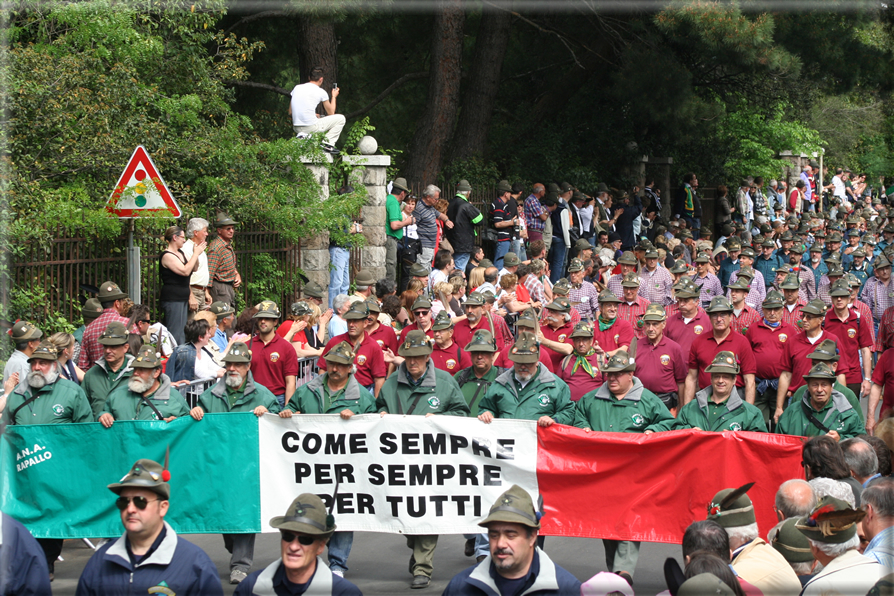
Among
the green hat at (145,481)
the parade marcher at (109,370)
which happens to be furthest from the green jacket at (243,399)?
the green hat at (145,481)

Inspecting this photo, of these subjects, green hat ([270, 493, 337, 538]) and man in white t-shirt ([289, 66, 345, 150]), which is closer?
green hat ([270, 493, 337, 538])

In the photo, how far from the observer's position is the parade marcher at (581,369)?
399 inches

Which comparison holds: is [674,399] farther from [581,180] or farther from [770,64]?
[581,180]

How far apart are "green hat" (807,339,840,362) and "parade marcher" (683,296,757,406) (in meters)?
0.77

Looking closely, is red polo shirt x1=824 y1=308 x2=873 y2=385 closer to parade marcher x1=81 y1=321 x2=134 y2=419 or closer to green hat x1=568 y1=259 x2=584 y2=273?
green hat x1=568 y1=259 x2=584 y2=273

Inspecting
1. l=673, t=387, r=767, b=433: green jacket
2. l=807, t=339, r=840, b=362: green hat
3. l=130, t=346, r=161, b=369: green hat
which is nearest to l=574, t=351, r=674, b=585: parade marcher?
l=673, t=387, r=767, b=433: green jacket

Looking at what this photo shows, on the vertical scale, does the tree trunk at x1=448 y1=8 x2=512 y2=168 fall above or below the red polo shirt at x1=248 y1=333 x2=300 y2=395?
above

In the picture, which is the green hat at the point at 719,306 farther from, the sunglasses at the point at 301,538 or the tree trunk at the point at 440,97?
the tree trunk at the point at 440,97

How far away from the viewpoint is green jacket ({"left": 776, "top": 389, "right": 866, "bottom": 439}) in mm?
8547

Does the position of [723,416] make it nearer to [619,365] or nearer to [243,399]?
[619,365]

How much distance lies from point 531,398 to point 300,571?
4.18 metres

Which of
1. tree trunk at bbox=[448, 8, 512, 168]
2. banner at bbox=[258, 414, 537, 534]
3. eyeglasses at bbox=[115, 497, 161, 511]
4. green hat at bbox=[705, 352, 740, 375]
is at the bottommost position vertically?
banner at bbox=[258, 414, 537, 534]

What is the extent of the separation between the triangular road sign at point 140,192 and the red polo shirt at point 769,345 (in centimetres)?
637

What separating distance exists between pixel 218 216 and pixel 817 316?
790 cm
